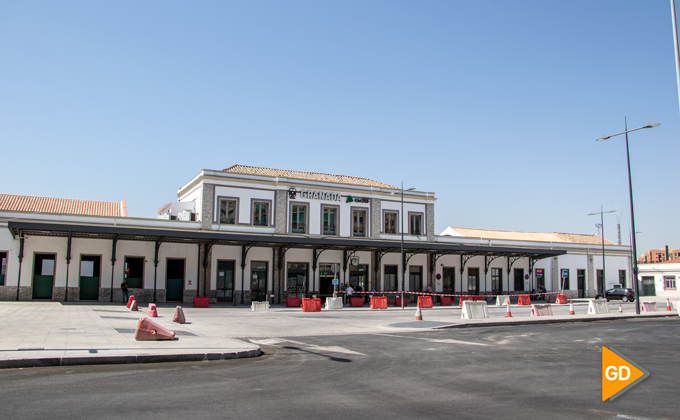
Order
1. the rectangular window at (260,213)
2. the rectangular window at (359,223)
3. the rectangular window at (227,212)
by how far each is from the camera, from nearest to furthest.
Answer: the rectangular window at (227,212) → the rectangular window at (260,213) → the rectangular window at (359,223)

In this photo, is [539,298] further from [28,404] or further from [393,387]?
[28,404]

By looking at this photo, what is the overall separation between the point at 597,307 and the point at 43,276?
109 feet

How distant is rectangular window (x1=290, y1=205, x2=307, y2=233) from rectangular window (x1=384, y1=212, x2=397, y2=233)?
7.39 meters

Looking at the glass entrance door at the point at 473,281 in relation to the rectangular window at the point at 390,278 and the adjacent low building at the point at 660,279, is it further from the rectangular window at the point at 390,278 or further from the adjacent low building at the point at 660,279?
the adjacent low building at the point at 660,279

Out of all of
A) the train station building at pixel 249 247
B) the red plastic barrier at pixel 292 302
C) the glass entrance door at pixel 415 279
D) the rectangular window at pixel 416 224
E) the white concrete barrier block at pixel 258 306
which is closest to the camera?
the white concrete barrier block at pixel 258 306

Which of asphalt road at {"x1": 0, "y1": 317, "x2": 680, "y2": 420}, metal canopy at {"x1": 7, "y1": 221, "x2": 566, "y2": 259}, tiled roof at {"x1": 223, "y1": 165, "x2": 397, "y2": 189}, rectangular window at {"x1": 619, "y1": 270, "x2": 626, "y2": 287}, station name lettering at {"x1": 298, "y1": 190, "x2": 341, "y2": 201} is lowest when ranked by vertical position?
asphalt road at {"x1": 0, "y1": 317, "x2": 680, "y2": 420}

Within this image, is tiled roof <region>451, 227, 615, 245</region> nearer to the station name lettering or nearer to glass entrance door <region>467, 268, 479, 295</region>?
glass entrance door <region>467, 268, 479, 295</region>

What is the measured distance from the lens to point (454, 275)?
47.3 meters

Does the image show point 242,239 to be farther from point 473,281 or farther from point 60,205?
point 473,281

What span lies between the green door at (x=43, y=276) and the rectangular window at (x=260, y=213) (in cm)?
1378

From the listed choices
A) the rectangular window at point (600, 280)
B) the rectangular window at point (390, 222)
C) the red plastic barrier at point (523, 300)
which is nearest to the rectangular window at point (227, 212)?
the rectangular window at point (390, 222)

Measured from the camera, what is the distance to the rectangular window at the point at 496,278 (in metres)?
49.2

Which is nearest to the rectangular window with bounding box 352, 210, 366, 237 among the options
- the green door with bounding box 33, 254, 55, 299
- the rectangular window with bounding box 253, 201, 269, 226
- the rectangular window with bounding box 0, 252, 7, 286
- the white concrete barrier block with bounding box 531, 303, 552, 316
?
the rectangular window with bounding box 253, 201, 269, 226

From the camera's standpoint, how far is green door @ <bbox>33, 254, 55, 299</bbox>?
32.8 m
